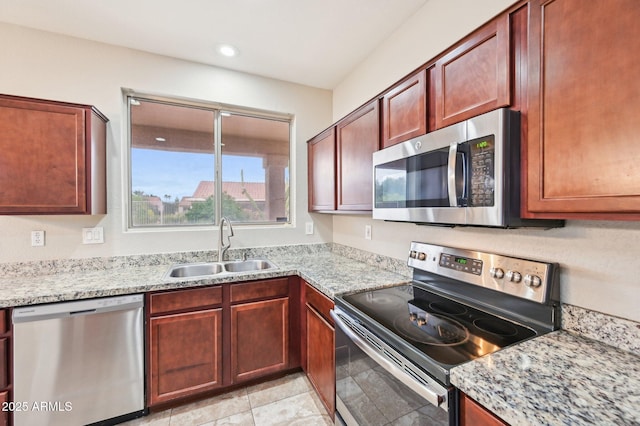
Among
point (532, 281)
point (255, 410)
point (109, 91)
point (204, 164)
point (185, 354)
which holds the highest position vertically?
point (109, 91)

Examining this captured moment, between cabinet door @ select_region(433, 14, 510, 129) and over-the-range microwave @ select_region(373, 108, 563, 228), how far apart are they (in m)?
0.08

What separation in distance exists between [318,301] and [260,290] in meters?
0.48

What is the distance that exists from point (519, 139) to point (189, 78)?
2503 millimetres

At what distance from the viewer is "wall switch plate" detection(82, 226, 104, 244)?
2053 millimetres

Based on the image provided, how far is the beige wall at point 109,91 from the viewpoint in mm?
1909

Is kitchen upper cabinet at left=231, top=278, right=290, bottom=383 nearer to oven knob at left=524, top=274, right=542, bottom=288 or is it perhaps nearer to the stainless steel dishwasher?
the stainless steel dishwasher

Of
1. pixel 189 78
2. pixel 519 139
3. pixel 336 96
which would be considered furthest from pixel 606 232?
pixel 189 78

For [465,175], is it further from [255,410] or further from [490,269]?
[255,410]

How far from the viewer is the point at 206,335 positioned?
1855mm

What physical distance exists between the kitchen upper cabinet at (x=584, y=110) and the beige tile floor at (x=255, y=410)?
1749 millimetres

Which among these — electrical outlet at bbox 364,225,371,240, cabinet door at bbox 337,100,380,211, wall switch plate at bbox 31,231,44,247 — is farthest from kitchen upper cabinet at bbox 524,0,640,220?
wall switch plate at bbox 31,231,44,247

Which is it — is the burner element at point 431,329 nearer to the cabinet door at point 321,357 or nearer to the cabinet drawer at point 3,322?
the cabinet door at point 321,357

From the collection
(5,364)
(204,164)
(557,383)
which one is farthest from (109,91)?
(557,383)

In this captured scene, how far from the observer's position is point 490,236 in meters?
1.38
